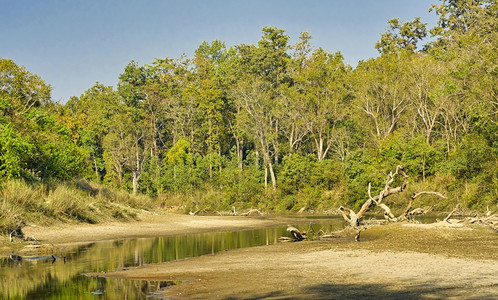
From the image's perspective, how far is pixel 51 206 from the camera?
32.9 m

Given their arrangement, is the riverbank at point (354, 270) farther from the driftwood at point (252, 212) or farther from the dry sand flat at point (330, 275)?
the driftwood at point (252, 212)

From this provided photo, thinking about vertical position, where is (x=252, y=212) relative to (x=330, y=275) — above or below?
below

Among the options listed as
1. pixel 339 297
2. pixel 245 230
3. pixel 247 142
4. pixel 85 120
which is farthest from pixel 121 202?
pixel 85 120

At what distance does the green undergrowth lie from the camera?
2868 centimetres

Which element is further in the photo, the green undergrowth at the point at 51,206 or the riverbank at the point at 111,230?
the green undergrowth at the point at 51,206

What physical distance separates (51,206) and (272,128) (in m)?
46.6

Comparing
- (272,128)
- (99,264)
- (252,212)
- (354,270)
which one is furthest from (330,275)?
(272,128)

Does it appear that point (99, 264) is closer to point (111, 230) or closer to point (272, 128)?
point (111, 230)

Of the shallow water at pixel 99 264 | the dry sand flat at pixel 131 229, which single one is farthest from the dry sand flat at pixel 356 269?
the shallow water at pixel 99 264

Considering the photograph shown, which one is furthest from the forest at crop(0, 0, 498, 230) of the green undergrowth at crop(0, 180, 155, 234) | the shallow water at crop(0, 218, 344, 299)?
the shallow water at crop(0, 218, 344, 299)

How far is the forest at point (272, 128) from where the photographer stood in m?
43.3

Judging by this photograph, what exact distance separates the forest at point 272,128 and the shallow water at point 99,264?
612 cm

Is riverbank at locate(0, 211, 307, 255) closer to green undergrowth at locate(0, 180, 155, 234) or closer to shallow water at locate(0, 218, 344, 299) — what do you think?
green undergrowth at locate(0, 180, 155, 234)

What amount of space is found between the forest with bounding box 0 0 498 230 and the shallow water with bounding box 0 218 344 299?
20.1 feet
